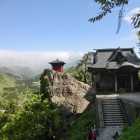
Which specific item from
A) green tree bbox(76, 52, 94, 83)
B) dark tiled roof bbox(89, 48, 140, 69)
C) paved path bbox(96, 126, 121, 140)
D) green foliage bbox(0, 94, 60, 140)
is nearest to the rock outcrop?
green foliage bbox(0, 94, 60, 140)

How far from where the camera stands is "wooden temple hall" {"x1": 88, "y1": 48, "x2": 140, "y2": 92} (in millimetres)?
17205

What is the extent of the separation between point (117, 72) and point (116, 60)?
95.6 inches

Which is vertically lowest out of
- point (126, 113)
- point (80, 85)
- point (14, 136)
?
point (14, 136)

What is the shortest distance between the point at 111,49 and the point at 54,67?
11342mm

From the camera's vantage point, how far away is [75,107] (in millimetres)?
16547

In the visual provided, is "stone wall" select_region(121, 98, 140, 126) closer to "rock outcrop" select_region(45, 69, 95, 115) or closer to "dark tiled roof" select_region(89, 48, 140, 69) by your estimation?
"rock outcrop" select_region(45, 69, 95, 115)

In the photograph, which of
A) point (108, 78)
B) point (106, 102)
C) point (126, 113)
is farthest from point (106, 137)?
point (108, 78)

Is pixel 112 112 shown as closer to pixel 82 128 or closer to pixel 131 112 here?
pixel 131 112

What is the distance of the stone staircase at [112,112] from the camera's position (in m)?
11.0

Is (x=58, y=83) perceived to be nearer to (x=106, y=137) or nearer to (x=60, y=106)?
(x=60, y=106)

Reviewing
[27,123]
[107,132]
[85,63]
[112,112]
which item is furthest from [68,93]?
[85,63]

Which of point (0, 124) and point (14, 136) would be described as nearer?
point (14, 136)

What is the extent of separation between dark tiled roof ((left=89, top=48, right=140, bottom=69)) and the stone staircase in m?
5.65

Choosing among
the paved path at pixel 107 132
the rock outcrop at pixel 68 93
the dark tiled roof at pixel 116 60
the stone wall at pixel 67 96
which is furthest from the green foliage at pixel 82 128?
the dark tiled roof at pixel 116 60
